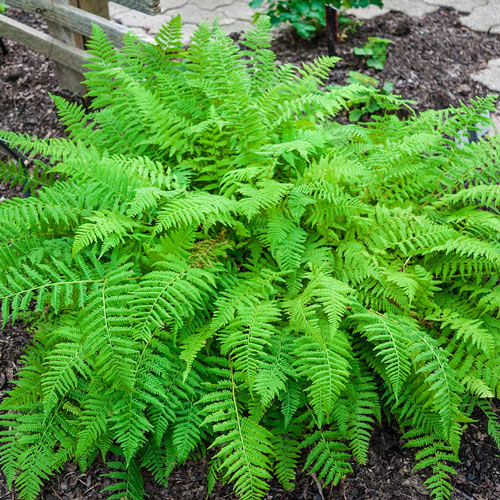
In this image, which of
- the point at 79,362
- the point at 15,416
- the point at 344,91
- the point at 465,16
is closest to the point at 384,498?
the point at 79,362

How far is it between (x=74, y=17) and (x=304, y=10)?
1755 mm

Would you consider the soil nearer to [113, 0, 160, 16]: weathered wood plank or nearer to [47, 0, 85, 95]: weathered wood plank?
[47, 0, 85, 95]: weathered wood plank

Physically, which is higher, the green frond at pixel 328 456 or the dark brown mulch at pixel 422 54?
the dark brown mulch at pixel 422 54

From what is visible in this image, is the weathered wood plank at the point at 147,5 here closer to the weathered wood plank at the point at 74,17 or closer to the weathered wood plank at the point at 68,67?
the weathered wood plank at the point at 74,17

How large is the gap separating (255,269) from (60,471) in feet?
3.93

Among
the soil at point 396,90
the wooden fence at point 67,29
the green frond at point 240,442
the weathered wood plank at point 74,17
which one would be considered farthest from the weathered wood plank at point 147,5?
the green frond at point 240,442

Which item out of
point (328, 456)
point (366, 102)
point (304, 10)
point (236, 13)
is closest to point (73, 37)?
point (304, 10)

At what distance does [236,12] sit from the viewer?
4891 millimetres

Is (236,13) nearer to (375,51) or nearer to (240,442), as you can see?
(375,51)

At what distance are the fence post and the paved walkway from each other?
1.05 meters

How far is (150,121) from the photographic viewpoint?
254 cm

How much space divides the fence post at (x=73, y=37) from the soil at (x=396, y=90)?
0.12 m

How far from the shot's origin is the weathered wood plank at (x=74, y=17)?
127 inches

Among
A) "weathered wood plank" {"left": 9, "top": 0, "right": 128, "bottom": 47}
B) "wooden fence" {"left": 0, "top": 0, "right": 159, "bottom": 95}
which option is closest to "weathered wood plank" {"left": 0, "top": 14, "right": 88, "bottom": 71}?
"wooden fence" {"left": 0, "top": 0, "right": 159, "bottom": 95}
